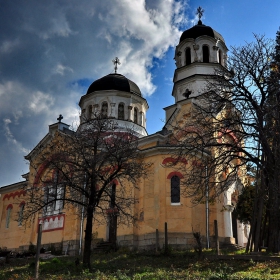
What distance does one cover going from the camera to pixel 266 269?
1121 cm

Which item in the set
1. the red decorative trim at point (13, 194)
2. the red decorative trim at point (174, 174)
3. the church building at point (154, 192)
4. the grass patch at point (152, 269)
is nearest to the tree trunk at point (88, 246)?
the grass patch at point (152, 269)

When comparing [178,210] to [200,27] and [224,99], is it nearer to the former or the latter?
[224,99]

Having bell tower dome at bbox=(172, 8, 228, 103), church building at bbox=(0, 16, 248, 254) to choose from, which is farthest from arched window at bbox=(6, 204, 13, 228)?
bell tower dome at bbox=(172, 8, 228, 103)

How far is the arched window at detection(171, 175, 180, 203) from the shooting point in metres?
20.4

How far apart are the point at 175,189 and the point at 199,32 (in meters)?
12.3

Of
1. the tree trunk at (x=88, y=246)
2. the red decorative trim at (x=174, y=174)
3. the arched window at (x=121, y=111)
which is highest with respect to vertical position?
the arched window at (x=121, y=111)

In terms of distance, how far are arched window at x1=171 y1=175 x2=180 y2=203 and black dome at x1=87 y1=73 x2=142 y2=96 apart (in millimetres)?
11607

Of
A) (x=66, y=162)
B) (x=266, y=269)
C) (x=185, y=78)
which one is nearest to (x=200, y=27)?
(x=185, y=78)

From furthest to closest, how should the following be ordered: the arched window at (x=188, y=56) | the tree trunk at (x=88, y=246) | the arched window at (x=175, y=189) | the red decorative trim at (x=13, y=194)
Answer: the red decorative trim at (x=13, y=194) → the arched window at (x=188, y=56) → the arched window at (x=175, y=189) → the tree trunk at (x=88, y=246)

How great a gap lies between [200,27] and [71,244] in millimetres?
17662

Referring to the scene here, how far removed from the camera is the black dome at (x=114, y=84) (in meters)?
30.1

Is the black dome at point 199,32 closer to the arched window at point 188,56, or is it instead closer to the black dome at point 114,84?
the arched window at point 188,56

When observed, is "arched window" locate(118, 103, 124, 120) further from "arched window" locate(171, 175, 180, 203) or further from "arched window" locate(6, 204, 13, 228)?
"arched window" locate(6, 204, 13, 228)

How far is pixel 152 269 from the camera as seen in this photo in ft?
42.4
